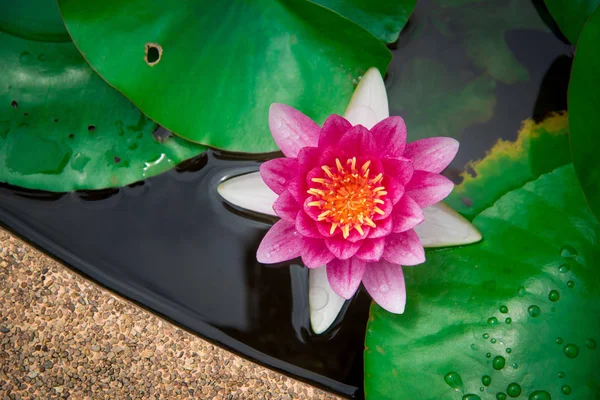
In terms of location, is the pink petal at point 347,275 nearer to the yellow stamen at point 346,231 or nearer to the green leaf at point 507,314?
the yellow stamen at point 346,231

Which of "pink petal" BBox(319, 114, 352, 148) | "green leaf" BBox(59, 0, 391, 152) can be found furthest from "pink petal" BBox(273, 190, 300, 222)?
"green leaf" BBox(59, 0, 391, 152)

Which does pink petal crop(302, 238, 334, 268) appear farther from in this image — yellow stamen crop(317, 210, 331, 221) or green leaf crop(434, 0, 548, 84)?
green leaf crop(434, 0, 548, 84)

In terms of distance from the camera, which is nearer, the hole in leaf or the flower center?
the flower center

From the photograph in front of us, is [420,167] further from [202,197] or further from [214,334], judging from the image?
[214,334]

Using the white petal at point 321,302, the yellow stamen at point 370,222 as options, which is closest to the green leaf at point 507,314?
the white petal at point 321,302

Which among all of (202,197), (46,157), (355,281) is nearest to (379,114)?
(355,281)

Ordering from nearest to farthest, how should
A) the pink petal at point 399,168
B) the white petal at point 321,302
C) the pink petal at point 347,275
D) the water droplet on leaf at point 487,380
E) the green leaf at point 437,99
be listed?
the pink petal at point 399,168, the pink petal at point 347,275, the water droplet on leaf at point 487,380, the white petal at point 321,302, the green leaf at point 437,99

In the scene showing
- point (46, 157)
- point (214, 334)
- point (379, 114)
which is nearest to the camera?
point (379, 114)
